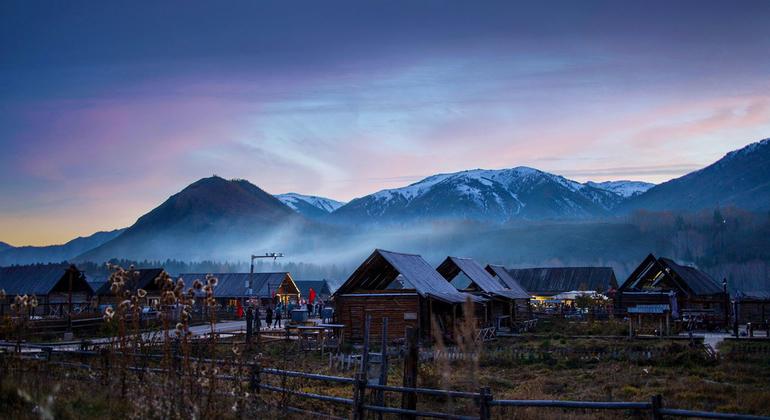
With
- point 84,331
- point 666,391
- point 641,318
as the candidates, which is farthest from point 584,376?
point 84,331

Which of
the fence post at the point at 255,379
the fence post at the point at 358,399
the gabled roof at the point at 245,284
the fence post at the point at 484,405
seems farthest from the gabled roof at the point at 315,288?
the fence post at the point at 484,405

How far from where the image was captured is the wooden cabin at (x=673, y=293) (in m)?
54.2

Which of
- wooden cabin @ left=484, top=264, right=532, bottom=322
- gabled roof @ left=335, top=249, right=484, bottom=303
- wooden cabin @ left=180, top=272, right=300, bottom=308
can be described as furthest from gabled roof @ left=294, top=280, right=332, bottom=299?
gabled roof @ left=335, top=249, right=484, bottom=303

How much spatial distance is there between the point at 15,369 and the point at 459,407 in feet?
35.1

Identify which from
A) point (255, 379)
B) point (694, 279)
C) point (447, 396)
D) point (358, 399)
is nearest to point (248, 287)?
point (694, 279)

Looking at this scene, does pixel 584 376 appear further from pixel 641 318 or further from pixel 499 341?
pixel 641 318

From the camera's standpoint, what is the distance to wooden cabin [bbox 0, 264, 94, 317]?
61094 millimetres

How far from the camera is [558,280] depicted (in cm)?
8719

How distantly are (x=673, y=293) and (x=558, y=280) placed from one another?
3247cm

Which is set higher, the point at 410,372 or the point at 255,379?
the point at 410,372

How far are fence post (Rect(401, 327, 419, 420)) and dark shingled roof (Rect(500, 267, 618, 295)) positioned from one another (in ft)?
233

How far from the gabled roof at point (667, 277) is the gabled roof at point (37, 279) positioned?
4843cm

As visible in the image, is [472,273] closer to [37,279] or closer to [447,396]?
[37,279]

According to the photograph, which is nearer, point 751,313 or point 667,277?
point 667,277
